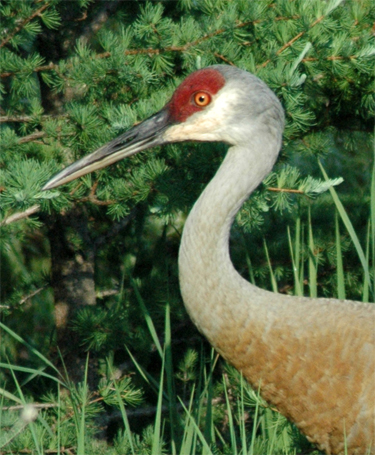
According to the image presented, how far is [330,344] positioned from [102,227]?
1.59 m

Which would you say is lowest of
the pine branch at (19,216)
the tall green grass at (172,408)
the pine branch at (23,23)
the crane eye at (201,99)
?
the tall green grass at (172,408)

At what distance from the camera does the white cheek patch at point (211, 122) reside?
2793 mm

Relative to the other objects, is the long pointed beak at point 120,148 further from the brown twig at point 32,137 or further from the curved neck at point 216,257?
the brown twig at point 32,137

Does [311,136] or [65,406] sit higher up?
[311,136]

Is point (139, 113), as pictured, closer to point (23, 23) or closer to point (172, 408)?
point (23, 23)

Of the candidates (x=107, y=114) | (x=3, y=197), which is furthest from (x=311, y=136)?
(x=3, y=197)

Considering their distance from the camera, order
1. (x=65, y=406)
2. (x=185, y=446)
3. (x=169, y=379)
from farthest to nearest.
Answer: (x=65, y=406) < (x=169, y=379) < (x=185, y=446)

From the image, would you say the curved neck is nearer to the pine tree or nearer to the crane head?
the crane head

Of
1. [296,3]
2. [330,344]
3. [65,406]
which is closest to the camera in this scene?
[330,344]

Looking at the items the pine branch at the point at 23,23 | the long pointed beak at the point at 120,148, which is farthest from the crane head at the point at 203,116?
the pine branch at the point at 23,23

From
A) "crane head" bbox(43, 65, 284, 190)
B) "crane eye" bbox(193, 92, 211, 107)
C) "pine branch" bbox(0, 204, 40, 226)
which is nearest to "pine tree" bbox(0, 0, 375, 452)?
"pine branch" bbox(0, 204, 40, 226)

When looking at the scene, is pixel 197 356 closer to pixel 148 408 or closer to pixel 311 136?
pixel 148 408

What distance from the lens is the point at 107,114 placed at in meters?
3.00

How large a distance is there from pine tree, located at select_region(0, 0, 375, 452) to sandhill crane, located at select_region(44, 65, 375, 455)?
0.98ft
